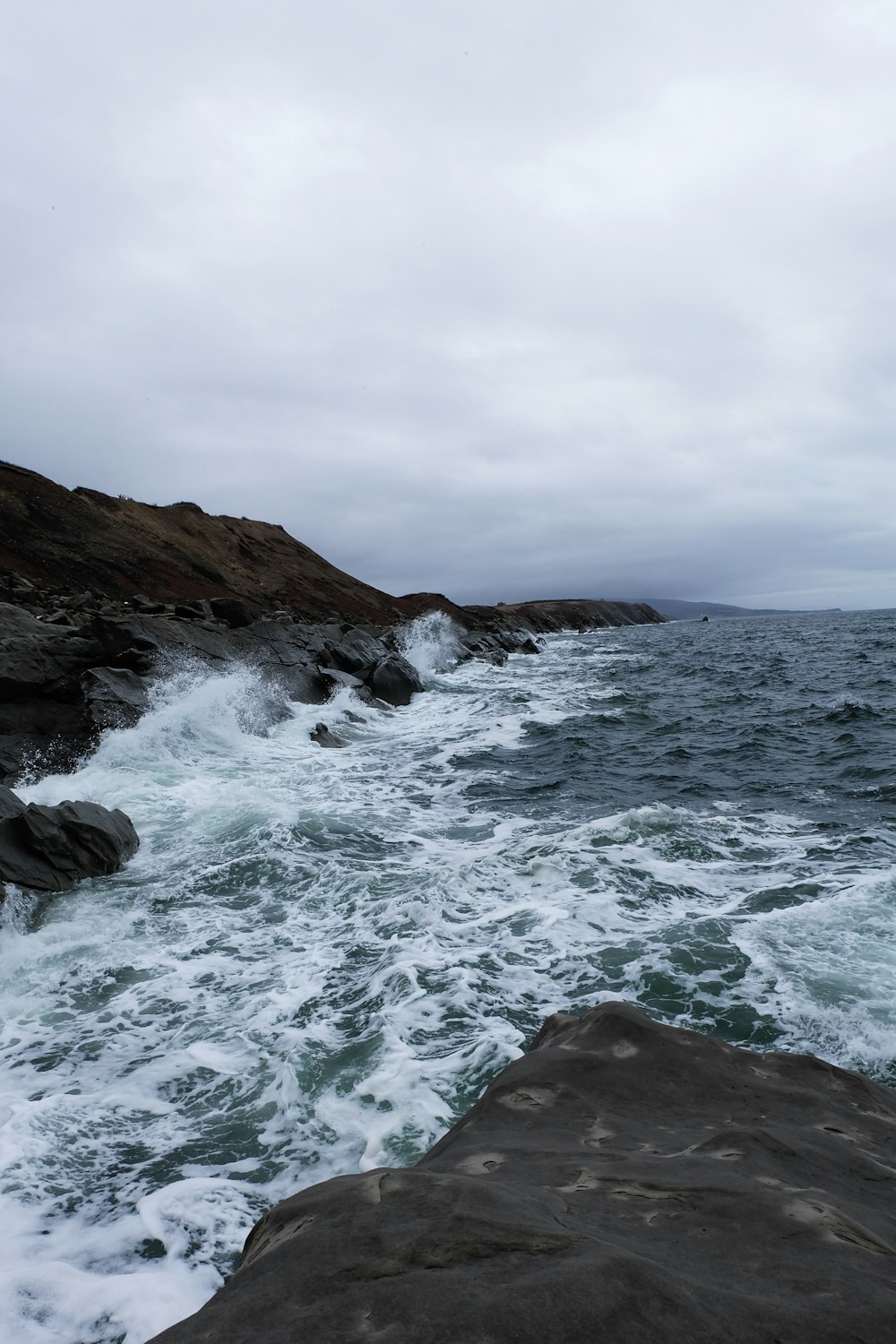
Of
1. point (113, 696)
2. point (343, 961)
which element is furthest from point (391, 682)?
point (343, 961)

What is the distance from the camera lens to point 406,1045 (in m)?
5.29

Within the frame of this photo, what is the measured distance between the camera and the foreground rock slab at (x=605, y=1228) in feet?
5.89

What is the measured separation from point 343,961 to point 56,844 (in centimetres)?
370

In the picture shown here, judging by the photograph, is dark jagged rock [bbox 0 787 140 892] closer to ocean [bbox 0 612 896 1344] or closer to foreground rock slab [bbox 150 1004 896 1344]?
ocean [bbox 0 612 896 1344]

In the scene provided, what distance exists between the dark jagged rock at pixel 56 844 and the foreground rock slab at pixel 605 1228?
20.4 ft

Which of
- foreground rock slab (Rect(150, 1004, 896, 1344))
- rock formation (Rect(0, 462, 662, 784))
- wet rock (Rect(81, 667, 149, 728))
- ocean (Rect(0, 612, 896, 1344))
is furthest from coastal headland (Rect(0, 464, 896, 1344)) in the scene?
wet rock (Rect(81, 667, 149, 728))

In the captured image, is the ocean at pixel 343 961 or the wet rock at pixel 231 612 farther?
the wet rock at pixel 231 612

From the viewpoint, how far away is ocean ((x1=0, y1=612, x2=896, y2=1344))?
155 inches

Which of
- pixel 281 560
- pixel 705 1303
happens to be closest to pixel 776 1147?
pixel 705 1303

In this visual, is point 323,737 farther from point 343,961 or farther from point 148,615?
point 343,961

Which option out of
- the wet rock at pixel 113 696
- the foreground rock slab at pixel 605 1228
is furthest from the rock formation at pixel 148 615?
the foreground rock slab at pixel 605 1228

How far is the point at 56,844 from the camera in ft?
26.5

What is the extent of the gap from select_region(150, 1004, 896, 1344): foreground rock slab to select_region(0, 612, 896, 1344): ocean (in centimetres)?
144

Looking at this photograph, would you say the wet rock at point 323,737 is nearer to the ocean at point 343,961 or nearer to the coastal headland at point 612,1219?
the ocean at point 343,961
